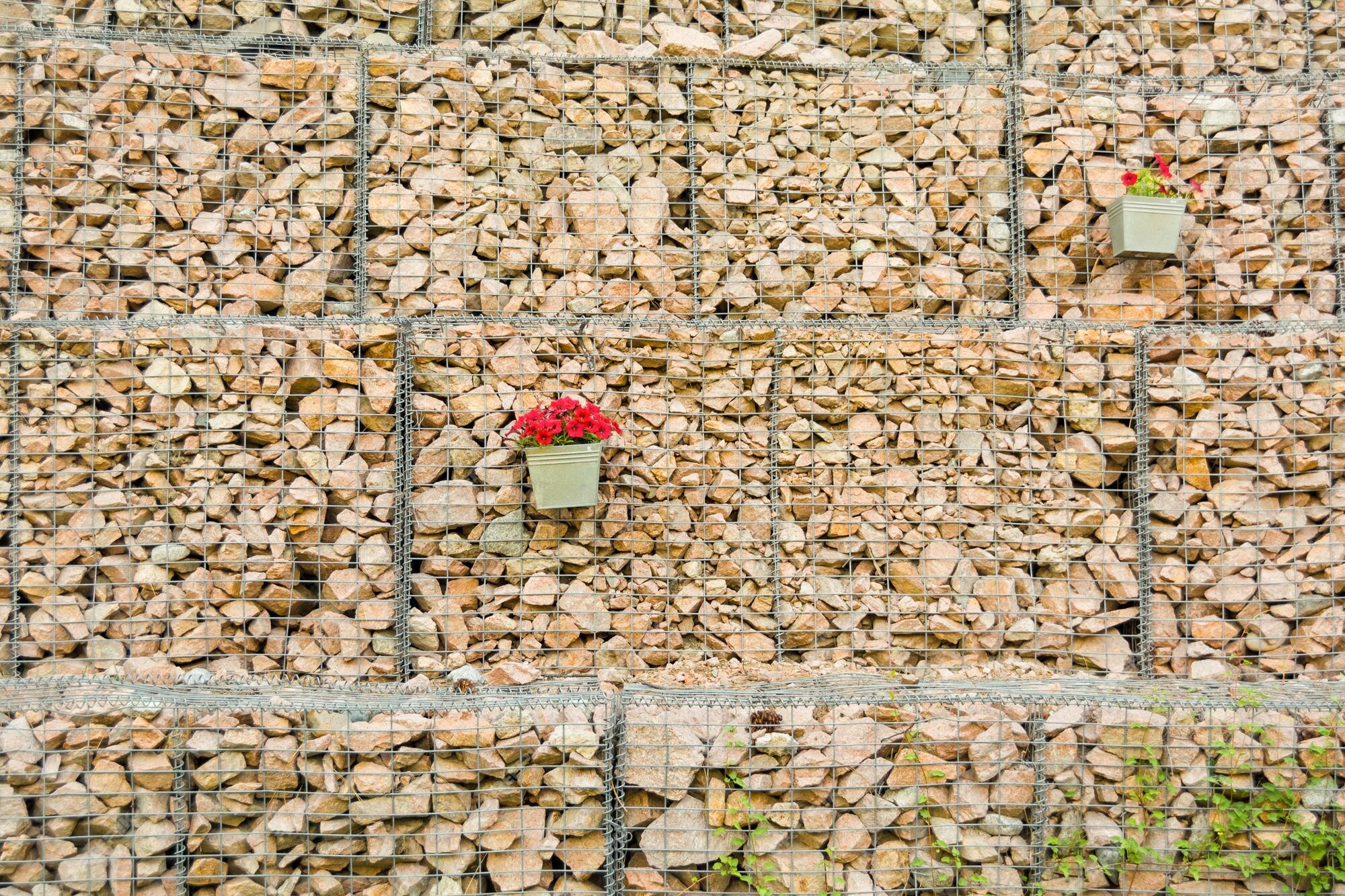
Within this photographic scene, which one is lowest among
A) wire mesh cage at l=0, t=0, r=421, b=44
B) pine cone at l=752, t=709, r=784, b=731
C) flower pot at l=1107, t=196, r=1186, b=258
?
pine cone at l=752, t=709, r=784, b=731

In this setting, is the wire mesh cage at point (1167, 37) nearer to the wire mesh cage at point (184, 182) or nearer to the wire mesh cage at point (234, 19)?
the wire mesh cage at point (234, 19)

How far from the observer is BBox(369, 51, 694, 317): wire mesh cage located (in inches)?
177

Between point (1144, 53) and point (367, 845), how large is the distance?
5.24 metres

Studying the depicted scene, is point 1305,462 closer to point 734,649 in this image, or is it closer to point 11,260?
point 734,649

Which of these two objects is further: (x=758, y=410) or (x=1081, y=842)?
(x=758, y=410)

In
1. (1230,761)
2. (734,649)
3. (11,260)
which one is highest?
(11,260)

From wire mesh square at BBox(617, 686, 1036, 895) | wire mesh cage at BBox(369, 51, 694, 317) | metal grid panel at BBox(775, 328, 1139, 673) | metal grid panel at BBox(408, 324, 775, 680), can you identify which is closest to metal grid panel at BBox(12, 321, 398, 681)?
metal grid panel at BBox(408, 324, 775, 680)

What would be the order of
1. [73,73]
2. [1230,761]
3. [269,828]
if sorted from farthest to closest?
[73,73] → [1230,761] → [269,828]

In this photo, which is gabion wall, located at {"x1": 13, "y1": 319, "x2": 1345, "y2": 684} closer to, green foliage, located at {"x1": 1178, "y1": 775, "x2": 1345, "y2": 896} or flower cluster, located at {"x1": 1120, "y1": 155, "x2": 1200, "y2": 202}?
flower cluster, located at {"x1": 1120, "y1": 155, "x2": 1200, "y2": 202}

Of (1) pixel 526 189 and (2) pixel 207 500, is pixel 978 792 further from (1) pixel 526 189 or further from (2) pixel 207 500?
(2) pixel 207 500

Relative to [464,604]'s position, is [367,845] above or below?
below

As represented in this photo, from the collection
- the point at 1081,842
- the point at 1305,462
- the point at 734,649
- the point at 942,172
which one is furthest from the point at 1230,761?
the point at 942,172

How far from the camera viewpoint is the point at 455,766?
3502mm

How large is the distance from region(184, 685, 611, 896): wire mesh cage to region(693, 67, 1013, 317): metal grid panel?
7.38 ft
